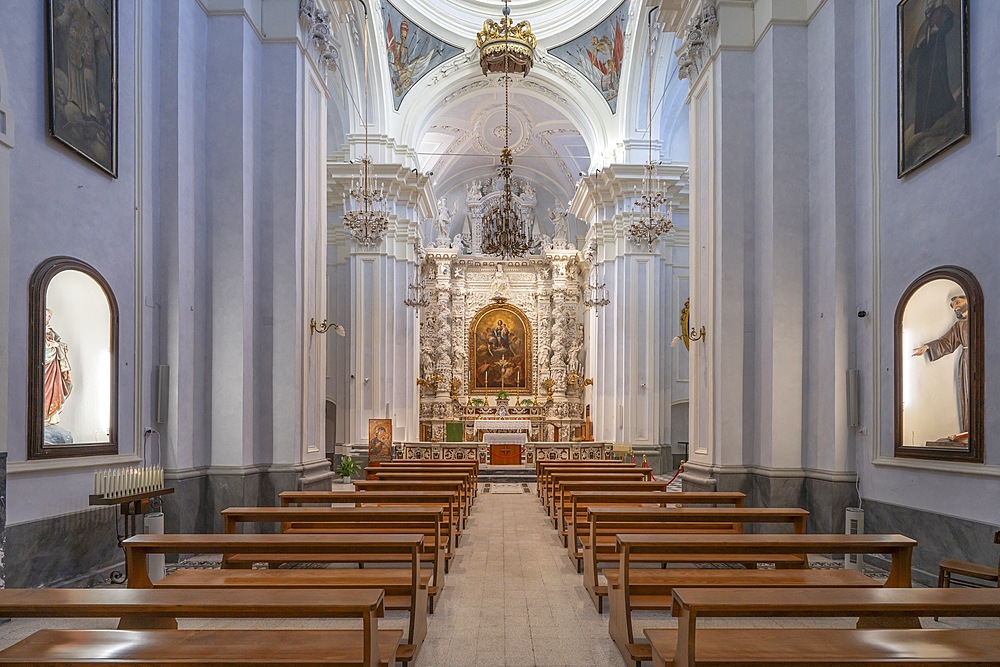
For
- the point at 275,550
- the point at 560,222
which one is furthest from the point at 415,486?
the point at 560,222

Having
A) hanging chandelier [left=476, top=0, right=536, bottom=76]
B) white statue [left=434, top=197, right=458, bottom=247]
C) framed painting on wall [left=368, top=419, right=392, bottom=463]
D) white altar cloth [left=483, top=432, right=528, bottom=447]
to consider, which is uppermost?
hanging chandelier [left=476, top=0, right=536, bottom=76]

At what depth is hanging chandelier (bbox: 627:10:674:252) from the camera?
15.3 m

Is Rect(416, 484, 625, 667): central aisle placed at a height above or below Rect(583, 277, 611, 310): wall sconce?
below

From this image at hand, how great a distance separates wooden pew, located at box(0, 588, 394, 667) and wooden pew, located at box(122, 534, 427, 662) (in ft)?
3.35

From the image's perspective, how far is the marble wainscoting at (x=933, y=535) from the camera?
6.15m

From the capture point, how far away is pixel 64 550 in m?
6.36

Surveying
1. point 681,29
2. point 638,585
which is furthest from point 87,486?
point 681,29

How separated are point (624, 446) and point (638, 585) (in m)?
14.4

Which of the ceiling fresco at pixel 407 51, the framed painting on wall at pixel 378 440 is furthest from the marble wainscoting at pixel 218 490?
the ceiling fresco at pixel 407 51

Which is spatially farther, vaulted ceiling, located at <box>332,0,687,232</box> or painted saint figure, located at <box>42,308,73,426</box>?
vaulted ceiling, located at <box>332,0,687,232</box>

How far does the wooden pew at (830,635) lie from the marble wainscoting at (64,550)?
15.6ft

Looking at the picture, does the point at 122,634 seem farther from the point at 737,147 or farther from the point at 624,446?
the point at 624,446


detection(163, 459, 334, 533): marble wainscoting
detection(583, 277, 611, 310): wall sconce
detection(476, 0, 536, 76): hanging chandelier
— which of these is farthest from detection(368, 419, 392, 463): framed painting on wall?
detection(476, 0, 536, 76): hanging chandelier

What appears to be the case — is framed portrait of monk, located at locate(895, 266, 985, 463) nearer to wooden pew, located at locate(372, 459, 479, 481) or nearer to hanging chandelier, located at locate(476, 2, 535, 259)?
wooden pew, located at locate(372, 459, 479, 481)
